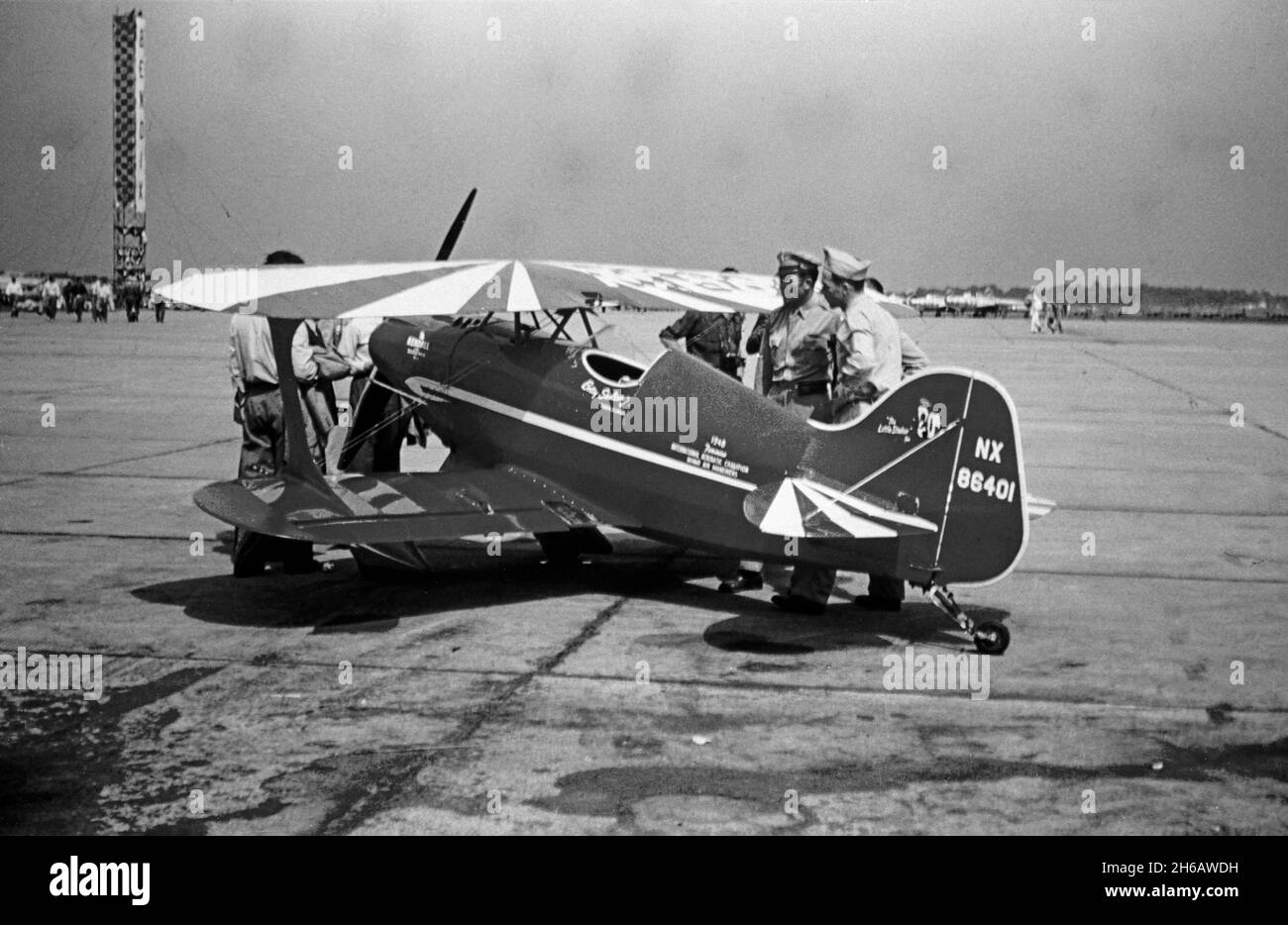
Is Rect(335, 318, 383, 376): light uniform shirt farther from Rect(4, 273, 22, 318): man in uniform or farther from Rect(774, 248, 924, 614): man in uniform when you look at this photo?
Rect(4, 273, 22, 318): man in uniform

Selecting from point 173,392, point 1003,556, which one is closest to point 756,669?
point 1003,556

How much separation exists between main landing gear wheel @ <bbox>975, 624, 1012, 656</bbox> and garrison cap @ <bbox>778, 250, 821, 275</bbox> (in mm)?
2758

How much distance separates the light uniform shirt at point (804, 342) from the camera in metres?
8.70

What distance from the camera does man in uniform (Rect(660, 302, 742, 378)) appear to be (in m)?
14.1

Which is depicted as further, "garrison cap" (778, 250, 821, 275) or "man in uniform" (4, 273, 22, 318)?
"man in uniform" (4, 273, 22, 318)

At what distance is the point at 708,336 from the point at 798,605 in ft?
21.0

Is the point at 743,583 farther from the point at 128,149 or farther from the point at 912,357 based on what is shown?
the point at 128,149

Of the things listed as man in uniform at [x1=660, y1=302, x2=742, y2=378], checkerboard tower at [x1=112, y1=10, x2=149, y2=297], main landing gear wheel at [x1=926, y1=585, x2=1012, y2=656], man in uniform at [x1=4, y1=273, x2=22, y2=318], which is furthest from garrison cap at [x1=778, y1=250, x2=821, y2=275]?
checkerboard tower at [x1=112, y1=10, x2=149, y2=297]

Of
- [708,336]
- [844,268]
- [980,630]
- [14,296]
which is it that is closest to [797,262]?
[844,268]

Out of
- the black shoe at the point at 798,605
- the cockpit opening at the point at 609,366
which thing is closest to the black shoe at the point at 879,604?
the black shoe at the point at 798,605

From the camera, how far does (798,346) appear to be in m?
8.78

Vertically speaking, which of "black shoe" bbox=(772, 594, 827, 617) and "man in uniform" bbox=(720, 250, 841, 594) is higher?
"man in uniform" bbox=(720, 250, 841, 594)

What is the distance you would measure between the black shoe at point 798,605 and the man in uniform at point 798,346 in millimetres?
577
